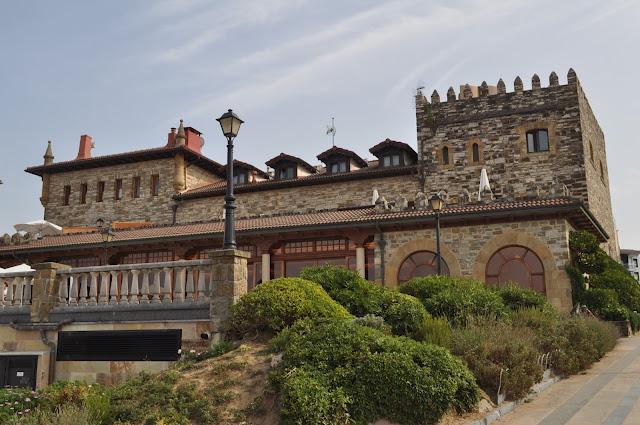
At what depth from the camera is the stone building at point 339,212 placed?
461 inches

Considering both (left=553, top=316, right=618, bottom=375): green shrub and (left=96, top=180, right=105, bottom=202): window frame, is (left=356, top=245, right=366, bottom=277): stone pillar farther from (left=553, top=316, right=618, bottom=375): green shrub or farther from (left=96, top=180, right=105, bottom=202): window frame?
(left=96, top=180, right=105, bottom=202): window frame

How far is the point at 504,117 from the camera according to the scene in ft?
93.0

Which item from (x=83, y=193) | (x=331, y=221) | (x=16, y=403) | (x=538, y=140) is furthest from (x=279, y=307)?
(x=83, y=193)

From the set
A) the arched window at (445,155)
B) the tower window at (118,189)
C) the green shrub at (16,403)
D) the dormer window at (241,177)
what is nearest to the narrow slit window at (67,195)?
the tower window at (118,189)

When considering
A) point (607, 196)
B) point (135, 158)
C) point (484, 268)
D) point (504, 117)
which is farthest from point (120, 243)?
point (607, 196)

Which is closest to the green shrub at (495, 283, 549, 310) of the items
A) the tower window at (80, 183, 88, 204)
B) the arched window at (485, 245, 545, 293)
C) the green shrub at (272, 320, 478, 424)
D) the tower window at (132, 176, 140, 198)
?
the arched window at (485, 245, 545, 293)

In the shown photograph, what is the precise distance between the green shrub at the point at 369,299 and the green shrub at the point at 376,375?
2.08 metres

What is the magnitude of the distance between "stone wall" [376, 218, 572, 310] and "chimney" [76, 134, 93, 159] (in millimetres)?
23500

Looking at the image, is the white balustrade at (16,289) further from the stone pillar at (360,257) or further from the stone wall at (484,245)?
the stone wall at (484,245)

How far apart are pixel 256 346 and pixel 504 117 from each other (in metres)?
22.5

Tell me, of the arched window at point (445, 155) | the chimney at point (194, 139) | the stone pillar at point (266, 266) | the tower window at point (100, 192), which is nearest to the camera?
the stone pillar at point (266, 266)

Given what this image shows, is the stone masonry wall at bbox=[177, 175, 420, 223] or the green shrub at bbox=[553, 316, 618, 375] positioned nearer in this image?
the green shrub at bbox=[553, 316, 618, 375]

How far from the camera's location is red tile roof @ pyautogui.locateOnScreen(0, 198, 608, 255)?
19125mm

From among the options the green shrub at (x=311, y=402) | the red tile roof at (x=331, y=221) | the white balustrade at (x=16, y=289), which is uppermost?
the red tile roof at (x=331, y=221)
